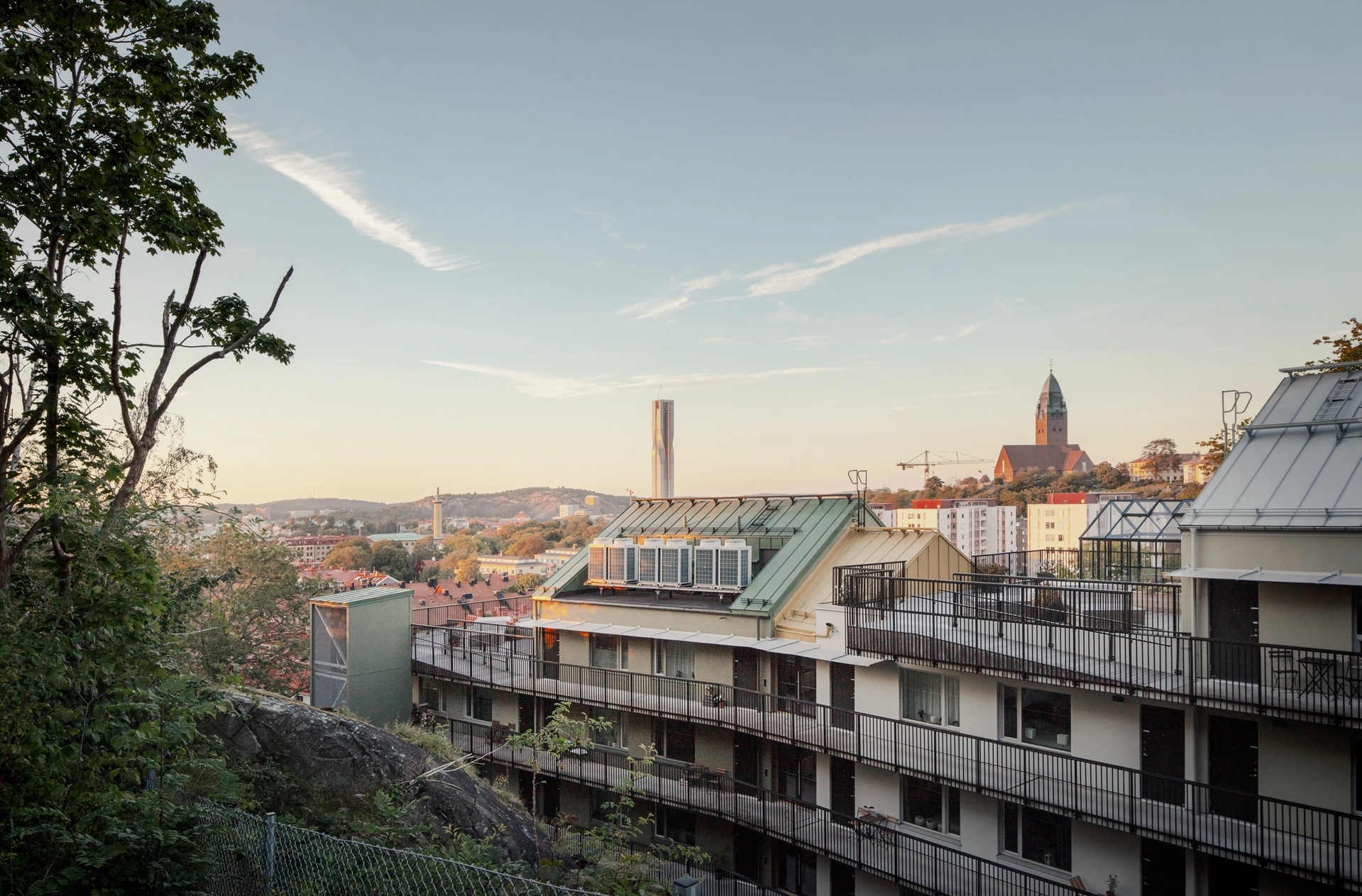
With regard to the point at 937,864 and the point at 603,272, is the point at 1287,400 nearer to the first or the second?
the point at 937,864

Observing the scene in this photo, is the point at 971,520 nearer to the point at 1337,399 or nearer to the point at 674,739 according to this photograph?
the point at 674,739

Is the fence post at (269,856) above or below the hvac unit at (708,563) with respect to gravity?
below

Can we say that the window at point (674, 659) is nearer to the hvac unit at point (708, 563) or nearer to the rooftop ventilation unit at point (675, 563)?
Answer: the hvac unit at point (708, 563)

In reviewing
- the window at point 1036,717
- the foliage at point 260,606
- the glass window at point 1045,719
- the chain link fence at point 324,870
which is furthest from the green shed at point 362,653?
the glass window at point 1045,719

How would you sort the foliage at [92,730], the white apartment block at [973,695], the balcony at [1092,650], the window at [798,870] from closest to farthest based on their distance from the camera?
the foliage at [92,730] → the balcony at [1092,650] → the white apartment block at [973,695] → the window at [798,870]

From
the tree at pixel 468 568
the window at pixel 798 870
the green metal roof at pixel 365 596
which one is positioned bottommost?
the tree at pixel 468 568

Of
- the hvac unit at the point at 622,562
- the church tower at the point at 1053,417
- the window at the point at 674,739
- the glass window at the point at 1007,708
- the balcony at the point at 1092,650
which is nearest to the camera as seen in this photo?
the balcony at the point at 1092,650

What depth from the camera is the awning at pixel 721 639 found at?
53.1ft

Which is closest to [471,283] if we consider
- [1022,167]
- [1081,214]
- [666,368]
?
[666,368]

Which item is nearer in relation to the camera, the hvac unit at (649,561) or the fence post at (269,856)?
the fence post at (269,856)

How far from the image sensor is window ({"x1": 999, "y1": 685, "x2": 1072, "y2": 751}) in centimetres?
1335

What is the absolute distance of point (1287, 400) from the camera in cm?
1319

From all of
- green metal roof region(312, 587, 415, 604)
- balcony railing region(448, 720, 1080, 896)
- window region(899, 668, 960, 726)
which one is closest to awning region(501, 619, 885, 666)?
window region(899, 668, 960, 726)

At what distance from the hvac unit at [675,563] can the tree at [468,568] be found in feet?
252
